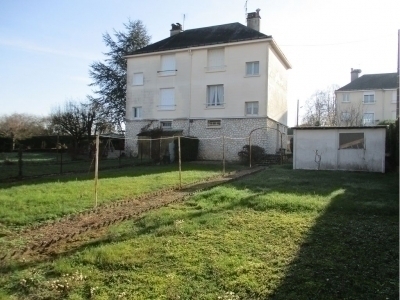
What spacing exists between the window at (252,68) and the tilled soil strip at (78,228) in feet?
56.0

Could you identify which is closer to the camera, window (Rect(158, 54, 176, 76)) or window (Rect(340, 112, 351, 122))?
window (Rect(158, 54, 176, 76))

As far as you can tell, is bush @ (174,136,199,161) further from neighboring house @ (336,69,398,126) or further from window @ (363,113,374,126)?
window @ (363,113,374,126)

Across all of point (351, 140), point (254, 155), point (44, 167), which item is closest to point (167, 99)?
point (254, 155)

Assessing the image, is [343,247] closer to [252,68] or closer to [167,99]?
[252,68]

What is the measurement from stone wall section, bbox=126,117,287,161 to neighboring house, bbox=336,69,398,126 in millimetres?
18357

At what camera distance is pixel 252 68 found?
24641 mm

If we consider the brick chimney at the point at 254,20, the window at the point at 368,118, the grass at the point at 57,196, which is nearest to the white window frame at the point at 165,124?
the brick chimney at the point at 254,20

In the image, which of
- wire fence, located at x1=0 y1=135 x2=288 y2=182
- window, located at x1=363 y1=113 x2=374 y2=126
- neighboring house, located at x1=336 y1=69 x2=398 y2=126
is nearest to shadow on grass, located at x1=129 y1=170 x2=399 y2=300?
wire fence, located at x1=0 y1=135 x2=288 y2=182

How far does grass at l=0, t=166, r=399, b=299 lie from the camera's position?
3936 mm

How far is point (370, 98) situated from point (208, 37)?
2608 cm

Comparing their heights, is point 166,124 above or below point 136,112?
below

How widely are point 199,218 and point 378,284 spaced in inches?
141

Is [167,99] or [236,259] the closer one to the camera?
[236,259]

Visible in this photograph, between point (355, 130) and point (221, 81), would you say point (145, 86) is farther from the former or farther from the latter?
point (355, 130)
